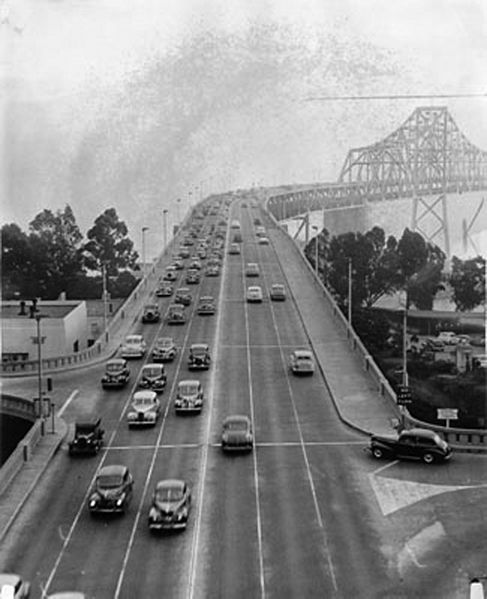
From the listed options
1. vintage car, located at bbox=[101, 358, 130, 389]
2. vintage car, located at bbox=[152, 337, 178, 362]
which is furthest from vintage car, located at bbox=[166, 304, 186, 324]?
vintage car, located at bbox=[101, 358, 130, 389]

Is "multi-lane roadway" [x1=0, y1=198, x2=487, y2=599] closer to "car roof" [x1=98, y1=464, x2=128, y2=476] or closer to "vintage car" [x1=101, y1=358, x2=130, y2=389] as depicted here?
"vintage car" [x1=101, y1=358, x2=130, y2=389]

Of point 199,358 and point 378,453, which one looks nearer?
point 378,453

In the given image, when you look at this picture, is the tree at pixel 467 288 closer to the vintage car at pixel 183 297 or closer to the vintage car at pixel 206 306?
the vintage car at pixel 183 297

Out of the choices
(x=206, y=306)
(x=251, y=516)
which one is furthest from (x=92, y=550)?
(x=206, y=306)

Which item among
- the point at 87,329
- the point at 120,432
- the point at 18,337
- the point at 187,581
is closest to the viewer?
the point at 187,581

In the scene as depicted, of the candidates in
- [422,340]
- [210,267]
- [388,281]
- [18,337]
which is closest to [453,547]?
[18,337]

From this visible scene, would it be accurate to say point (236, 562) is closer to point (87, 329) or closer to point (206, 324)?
point (206, 324)

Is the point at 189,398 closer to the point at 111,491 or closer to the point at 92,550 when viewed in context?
the point at 111,491
